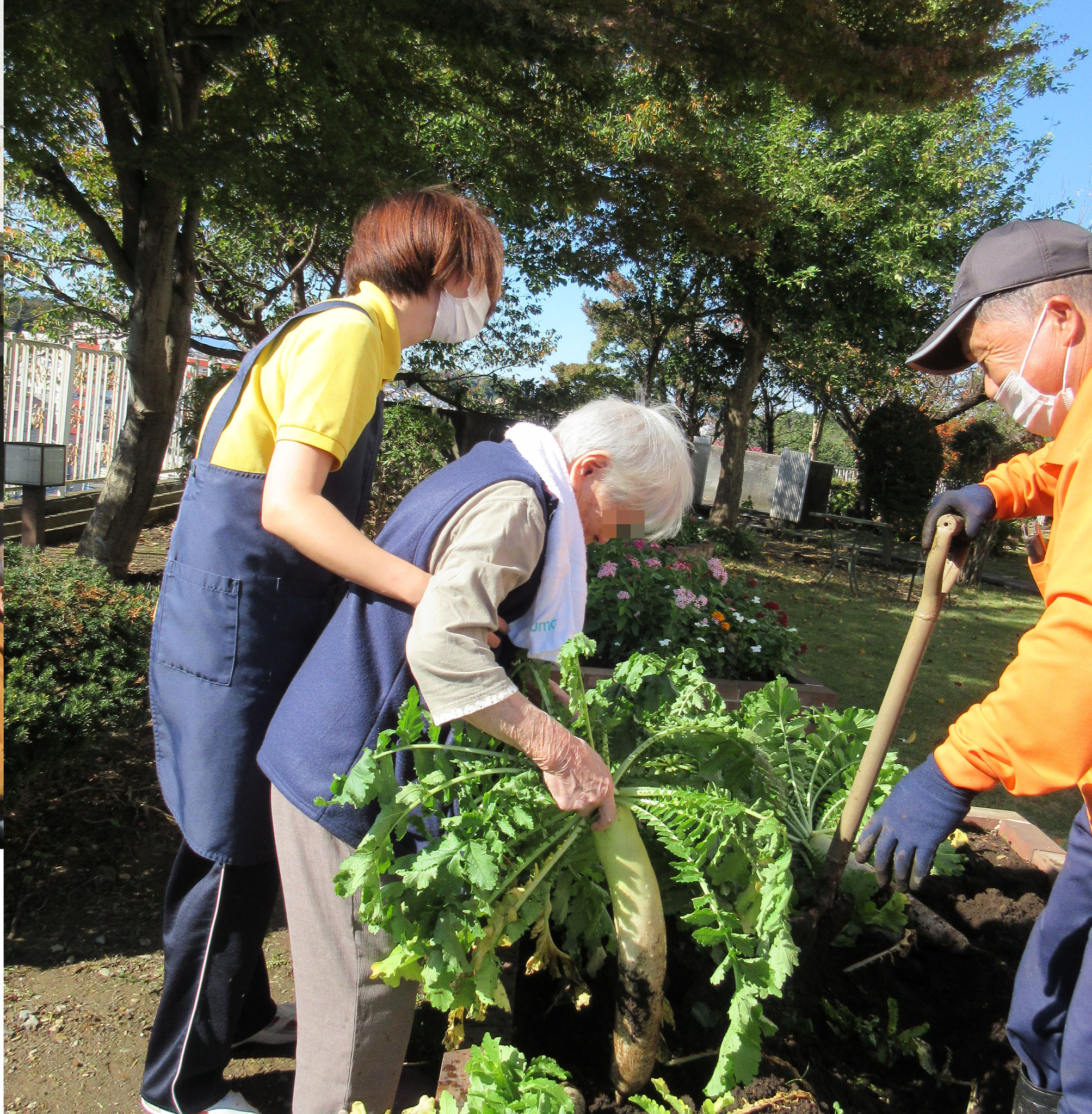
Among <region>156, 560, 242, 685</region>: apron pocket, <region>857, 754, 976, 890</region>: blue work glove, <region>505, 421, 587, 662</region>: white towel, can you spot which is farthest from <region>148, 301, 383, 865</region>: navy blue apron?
<region>857, 754, 976, 890</region>: blue work glove

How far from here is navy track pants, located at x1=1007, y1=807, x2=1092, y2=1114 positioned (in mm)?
1544

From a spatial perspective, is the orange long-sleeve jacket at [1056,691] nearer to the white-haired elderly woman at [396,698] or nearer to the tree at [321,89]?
the white-haired elderly woman at [396,698]

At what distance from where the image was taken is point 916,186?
12289 millimetres

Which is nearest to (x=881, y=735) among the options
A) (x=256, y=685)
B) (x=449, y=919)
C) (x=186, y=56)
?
(x=449, y=919)

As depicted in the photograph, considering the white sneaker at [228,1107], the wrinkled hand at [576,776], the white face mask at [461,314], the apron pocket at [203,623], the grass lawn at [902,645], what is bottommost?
the white sneaker at [228,1107]

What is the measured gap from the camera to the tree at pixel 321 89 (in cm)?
454

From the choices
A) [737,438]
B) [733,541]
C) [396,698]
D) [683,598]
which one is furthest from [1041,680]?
[737,438]

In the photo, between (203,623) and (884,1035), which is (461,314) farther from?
(884,1035)

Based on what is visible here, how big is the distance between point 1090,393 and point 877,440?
539 inches

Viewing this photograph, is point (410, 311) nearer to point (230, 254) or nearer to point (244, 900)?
point (244, 900)

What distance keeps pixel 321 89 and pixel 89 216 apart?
1942 mm

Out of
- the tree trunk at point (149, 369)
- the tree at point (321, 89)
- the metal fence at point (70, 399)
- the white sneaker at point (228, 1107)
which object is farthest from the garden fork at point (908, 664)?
the metal fence at point (70, 399)

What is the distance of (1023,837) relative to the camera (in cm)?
286

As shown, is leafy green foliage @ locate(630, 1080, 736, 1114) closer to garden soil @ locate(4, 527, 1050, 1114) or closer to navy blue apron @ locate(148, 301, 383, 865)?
garden soil @ locate(4, 527, 1050, 1114)
